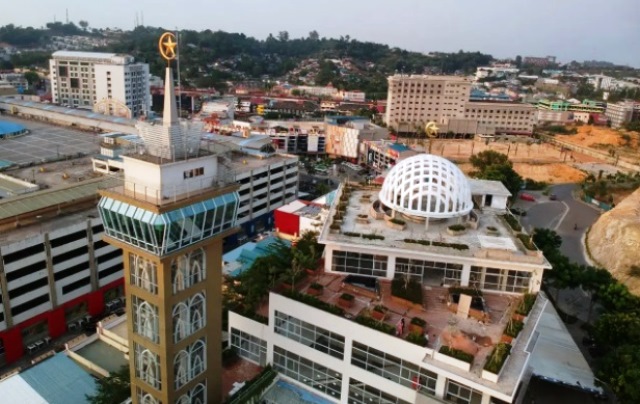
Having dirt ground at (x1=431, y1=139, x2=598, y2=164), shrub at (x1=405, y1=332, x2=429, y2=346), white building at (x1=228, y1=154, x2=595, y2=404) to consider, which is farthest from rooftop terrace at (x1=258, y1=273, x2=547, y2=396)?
dirt ground at (x1=431, y1=139, x2=598, y2=164)

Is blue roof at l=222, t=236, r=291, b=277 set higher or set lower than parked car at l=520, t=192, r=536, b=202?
higher

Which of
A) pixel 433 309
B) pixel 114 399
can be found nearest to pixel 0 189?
pixel 114 399

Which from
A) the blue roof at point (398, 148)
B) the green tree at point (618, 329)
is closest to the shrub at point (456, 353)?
the green tree at point (618, 329)

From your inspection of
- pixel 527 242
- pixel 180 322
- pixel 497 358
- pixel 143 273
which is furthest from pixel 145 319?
pixel 527 242

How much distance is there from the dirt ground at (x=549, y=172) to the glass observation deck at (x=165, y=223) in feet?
311

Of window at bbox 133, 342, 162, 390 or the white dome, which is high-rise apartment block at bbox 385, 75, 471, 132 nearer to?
the white dome

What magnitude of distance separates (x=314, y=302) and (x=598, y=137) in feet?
494

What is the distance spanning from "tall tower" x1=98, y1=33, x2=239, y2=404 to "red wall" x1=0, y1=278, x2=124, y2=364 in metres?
19.5

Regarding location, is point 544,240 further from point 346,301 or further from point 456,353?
point 456,353

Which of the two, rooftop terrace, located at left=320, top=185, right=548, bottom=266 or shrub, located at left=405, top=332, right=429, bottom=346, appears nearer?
shrub, located at left=405, top=332, right=429, bottom=346

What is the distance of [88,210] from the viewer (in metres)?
48.5

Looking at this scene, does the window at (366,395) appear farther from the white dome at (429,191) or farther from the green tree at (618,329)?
the green tree at (618,329)

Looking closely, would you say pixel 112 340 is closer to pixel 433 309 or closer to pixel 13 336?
pixel 13 336

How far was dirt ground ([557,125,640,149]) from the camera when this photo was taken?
14500cm
